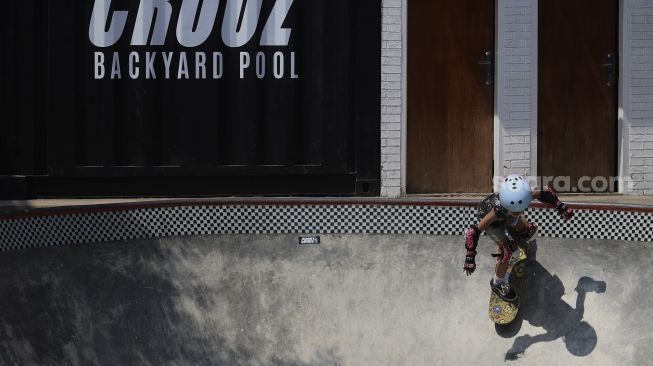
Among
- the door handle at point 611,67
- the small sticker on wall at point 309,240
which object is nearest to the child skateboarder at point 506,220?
the small sticker on wall at point 309,240

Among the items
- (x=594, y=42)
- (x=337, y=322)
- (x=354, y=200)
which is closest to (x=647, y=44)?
(x=594, y=42)

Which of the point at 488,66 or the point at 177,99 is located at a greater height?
the point at 488,66

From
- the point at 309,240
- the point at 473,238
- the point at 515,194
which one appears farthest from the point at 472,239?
the point at 309,240

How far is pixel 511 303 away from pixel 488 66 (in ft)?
13.6

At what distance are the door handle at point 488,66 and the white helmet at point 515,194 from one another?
402 centimetres

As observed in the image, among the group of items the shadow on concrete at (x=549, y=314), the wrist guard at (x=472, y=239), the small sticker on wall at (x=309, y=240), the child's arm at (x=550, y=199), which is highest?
the child's arm at (x=550, y=199)

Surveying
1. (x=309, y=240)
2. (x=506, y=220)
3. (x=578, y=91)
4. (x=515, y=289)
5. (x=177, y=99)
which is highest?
(x=578, y=91)

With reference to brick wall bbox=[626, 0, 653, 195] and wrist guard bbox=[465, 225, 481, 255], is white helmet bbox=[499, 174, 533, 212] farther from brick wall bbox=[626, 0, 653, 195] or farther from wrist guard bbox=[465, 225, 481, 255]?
brick wall bbox=[626, 0, 653, 195]

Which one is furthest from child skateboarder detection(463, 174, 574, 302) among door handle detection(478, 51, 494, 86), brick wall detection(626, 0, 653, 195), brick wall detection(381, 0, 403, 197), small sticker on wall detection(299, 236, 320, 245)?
brick wall detection(626, 0, 653, 195)

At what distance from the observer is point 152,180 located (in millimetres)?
11031

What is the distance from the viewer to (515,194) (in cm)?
750

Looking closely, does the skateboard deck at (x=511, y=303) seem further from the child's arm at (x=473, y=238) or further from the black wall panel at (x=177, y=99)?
the black wall panel at (x=177, y=99)

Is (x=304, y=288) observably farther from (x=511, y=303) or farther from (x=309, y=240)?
(x=511, y=303)

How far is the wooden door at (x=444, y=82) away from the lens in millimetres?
11406
